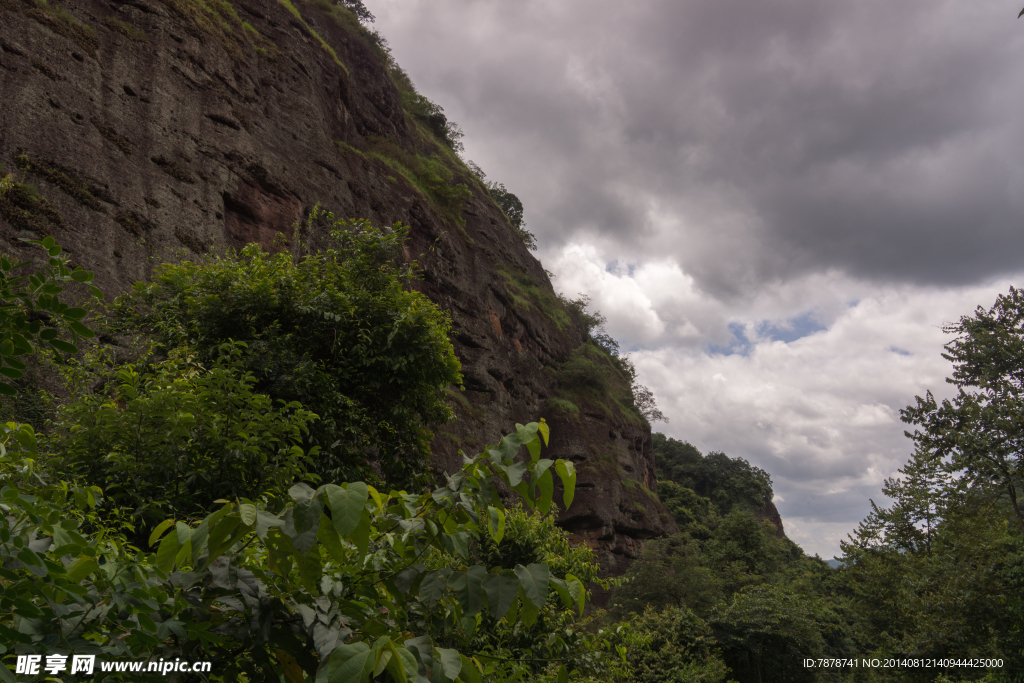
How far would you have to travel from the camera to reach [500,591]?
1.49 metres

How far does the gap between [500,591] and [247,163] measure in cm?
1370

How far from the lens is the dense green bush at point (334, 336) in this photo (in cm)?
657

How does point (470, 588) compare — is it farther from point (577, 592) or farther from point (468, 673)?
point (577, 592)

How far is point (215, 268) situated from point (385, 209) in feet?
37.3

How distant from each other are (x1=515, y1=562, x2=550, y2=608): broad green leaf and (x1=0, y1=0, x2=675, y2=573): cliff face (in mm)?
7415

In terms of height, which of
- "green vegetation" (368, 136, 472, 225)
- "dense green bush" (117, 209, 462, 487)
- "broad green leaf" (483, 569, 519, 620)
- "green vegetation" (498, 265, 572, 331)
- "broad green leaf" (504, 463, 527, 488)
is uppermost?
"green vegetation" (368, 136, 472, 225)

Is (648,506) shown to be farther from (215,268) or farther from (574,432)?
(215,268)

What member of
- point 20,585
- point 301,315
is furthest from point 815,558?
point 20,585

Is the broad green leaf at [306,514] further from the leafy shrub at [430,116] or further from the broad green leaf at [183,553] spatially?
the leafy shrub at [430,116]

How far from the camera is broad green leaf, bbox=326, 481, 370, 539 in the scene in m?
1.24

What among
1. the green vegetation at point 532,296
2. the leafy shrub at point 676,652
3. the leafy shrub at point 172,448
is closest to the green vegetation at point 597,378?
the green vegetation at point 532,296

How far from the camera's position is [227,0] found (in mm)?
15344

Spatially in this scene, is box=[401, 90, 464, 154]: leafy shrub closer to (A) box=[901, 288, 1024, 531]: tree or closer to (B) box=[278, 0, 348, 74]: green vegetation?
(B) box=[278, 0, 348, 74]: green vegetation

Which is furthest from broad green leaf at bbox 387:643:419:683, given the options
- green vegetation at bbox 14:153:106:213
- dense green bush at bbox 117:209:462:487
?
green vegetation at bbox 14:153:106:213
